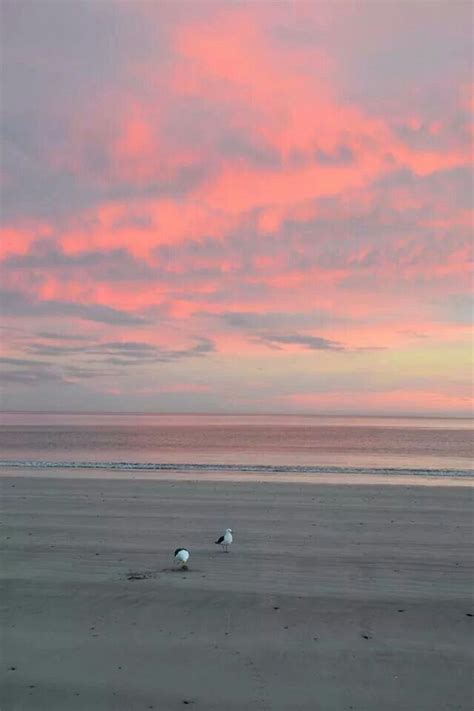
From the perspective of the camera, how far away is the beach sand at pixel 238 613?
670 cm

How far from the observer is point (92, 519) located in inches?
659

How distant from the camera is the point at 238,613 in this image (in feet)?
29.7

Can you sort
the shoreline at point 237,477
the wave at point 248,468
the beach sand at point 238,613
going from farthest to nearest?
the wave at point 248,468 < the shoreline at point 237,477 < the beach sand at point 238,613

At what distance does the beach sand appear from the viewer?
6.70m

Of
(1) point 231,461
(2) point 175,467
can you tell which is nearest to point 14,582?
(2) point 175,467

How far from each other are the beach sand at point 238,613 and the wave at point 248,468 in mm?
16335

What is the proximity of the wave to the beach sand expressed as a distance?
1634 centimetres

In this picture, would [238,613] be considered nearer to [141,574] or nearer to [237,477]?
[141,574]

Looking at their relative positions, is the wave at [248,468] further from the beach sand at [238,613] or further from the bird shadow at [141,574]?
the bird shadow at [141,574]

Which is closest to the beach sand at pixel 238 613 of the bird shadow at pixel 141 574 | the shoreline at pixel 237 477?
the bird shadow at pixel 141 574

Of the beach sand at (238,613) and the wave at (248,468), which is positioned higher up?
the beach sand at (238,613)

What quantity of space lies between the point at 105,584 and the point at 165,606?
1.57 metres

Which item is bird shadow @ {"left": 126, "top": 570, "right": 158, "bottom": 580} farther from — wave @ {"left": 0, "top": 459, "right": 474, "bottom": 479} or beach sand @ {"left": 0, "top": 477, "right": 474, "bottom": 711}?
wave @ {"left": 0, "top": 459, "right": 474, "bottom": 479}

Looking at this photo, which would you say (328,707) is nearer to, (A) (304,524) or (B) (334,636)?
(B) (334,636)
